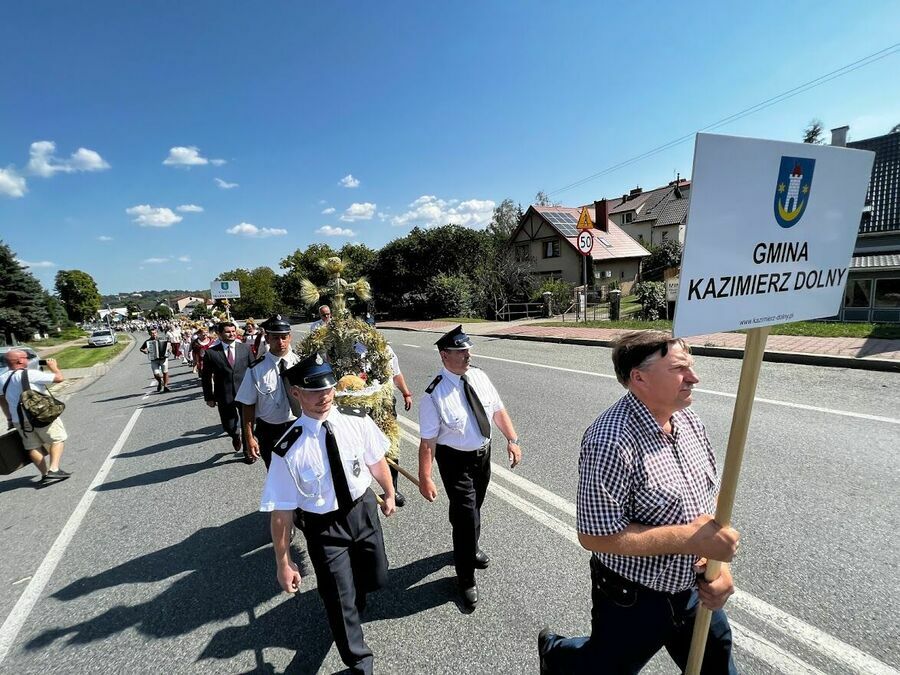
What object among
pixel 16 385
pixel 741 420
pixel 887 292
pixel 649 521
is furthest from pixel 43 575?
pixel 887 292

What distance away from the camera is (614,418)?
65.9 inches

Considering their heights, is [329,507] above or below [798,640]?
above

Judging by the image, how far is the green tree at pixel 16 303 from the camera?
101 feet

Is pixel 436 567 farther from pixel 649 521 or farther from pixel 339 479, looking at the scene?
pixel 649 521

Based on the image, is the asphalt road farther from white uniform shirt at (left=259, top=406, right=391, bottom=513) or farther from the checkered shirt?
the checkered shirt

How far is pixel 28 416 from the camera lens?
547 cm

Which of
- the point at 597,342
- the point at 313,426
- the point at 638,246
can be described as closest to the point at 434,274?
the point at 638,246

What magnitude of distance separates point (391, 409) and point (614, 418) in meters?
3.10

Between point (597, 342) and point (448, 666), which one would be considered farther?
point (597, 342)

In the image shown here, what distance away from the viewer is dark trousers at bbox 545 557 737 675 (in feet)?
5.56

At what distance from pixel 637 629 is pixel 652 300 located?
1720 cm

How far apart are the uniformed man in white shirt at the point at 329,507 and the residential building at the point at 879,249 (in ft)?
48.7

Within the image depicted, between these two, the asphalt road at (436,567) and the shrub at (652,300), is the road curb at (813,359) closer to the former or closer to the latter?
the asphalt road at (436,567)

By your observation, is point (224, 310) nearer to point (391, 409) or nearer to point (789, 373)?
point (391, 409)
